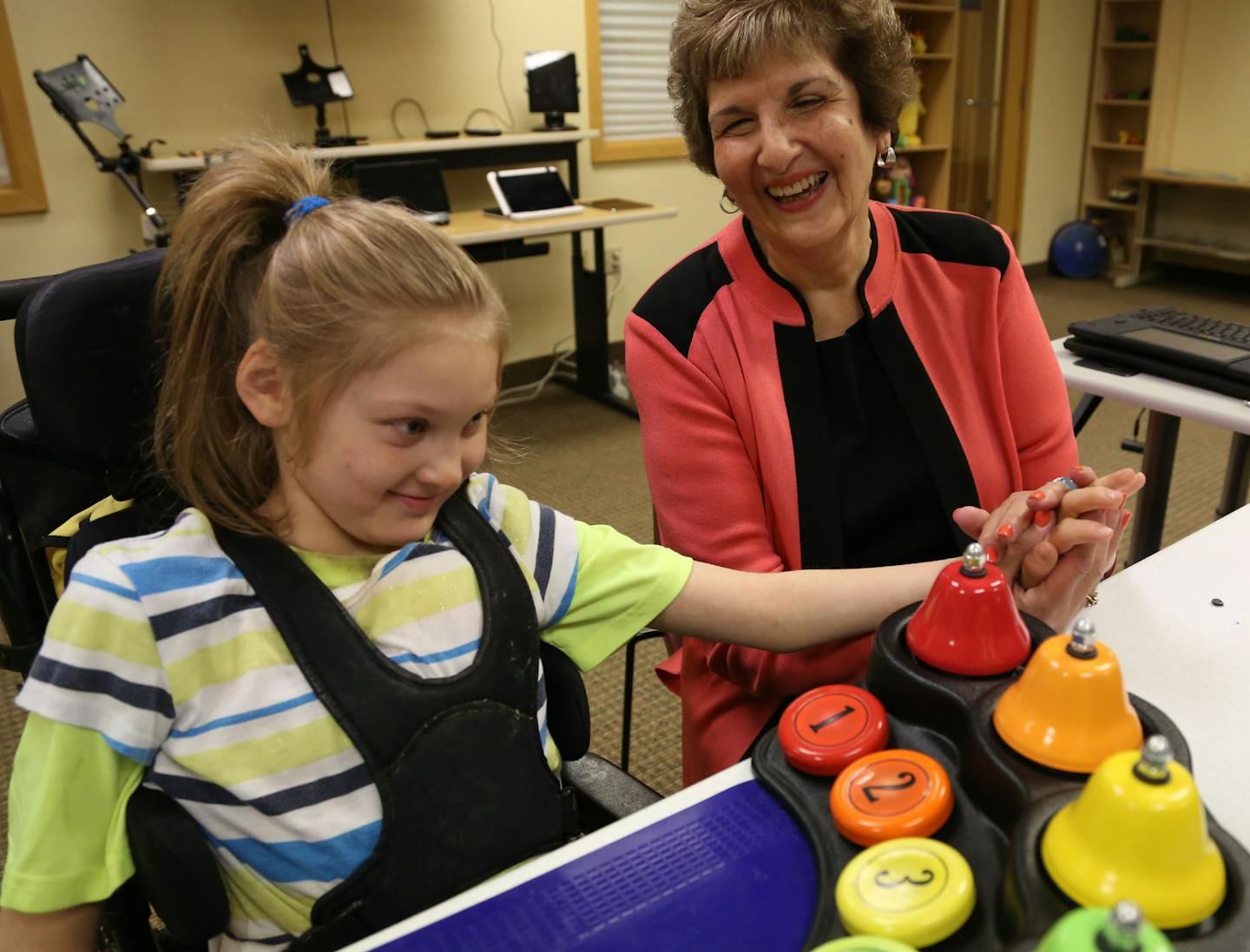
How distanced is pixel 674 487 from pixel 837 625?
12.5 inches

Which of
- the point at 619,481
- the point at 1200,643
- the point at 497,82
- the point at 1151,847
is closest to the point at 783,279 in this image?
the point at 1200,643

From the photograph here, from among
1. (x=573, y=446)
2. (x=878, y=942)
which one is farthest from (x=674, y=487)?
(x=573, y=446)

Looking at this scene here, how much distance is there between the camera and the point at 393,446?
77 cm

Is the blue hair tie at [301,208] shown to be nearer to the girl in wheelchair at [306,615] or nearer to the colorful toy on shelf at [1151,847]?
the girl in wheelchair at [306,615]

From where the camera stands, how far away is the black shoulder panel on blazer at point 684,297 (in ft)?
3.95

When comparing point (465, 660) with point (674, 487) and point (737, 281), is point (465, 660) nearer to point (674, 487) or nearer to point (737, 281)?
point (674, 487)

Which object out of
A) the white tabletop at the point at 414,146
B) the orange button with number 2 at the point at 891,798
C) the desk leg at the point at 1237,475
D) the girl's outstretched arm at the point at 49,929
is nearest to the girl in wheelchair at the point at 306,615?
the girl's outstretched arm at the point at 49,929

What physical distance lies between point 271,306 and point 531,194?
9.23 ft

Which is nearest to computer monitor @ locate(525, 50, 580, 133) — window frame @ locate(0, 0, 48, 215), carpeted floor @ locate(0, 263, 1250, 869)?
carpeted floor @ locate(0, 263, 1250, 869)

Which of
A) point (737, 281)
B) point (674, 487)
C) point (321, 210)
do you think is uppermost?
point (321, 210)

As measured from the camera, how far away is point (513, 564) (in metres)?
0.84

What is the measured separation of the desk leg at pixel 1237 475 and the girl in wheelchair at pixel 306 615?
171 centimetres

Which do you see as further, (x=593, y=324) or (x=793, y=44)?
(x=593, y=324)

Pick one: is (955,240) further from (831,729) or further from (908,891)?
(908,891)
